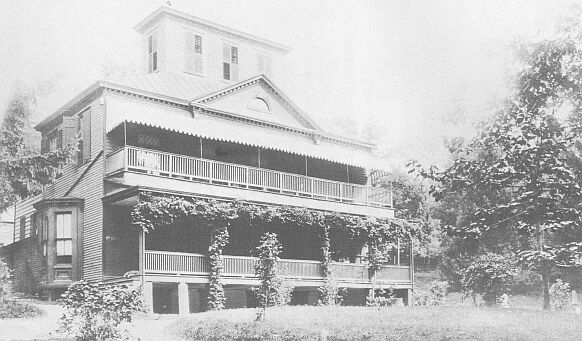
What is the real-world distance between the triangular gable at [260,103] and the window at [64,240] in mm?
6269

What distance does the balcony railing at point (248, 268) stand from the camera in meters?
19.8

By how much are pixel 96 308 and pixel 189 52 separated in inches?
631

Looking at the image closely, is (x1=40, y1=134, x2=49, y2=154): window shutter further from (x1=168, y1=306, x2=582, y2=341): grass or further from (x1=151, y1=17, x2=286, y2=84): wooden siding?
(x1=168, y1=306, x2=582, y2=341): grass

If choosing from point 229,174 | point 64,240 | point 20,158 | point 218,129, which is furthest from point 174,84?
point 64,240

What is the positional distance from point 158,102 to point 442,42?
10811 millimetres

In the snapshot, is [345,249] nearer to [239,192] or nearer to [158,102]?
[239,192]

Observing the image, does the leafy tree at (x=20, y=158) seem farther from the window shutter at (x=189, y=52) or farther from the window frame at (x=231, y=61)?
Result: the window frame at (x=231, y=61)

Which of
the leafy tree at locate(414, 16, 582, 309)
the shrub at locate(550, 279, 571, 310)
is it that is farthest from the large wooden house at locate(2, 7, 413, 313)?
the leafy tree at locate(414, 16, 582, 309)

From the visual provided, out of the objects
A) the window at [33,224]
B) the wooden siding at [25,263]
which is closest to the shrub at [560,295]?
Answer: the wooden siding at [25,263]

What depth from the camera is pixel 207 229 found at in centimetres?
2225

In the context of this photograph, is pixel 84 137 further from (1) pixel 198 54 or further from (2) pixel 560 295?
(2) pixel 560 295

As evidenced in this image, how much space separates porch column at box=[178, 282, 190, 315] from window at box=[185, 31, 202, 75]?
9772mm

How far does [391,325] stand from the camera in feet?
43.7

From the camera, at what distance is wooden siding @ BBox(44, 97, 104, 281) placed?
21375 millimetres
